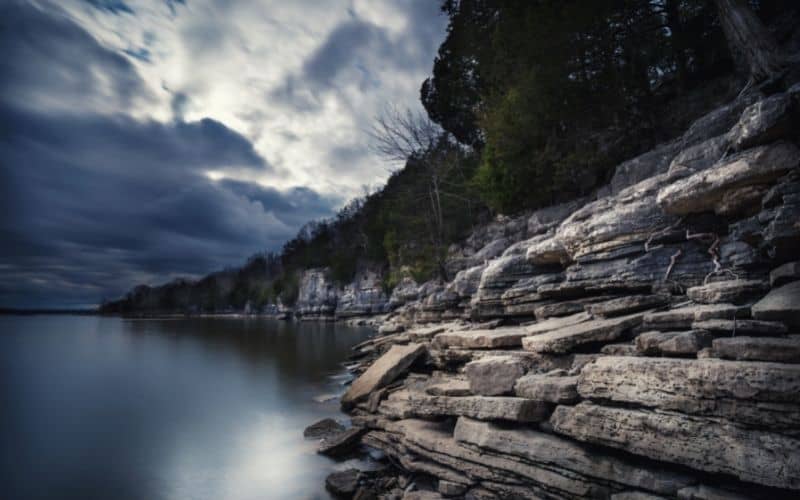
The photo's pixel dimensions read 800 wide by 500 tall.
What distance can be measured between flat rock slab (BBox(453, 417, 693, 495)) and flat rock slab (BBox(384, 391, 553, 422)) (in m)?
0.19

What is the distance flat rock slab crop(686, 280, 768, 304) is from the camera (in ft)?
17.2

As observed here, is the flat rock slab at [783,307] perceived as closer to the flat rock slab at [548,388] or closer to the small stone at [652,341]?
the small stone at [652,341]

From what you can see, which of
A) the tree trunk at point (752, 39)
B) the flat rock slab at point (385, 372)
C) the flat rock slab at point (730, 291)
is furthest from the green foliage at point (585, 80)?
the flat rock slab at point (730, 291)

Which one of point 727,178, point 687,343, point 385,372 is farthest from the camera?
point 385,372

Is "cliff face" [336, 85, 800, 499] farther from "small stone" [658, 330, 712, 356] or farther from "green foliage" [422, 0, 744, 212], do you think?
"green foliage" [422, 0, 744, 212]

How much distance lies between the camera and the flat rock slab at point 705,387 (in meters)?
3.76

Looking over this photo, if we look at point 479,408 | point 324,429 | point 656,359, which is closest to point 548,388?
point 479,408

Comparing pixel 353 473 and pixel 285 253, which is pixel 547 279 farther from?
pixel 285 253

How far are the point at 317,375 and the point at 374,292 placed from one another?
46522 mm

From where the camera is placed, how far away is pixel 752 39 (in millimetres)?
8938

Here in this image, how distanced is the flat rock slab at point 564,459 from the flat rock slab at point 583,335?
163 cm

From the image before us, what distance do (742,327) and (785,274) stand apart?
1.19m

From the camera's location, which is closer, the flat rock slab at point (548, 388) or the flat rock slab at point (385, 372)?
the flat rock slab at point (548, 388)

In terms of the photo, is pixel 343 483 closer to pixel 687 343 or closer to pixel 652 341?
pixel 652 341
